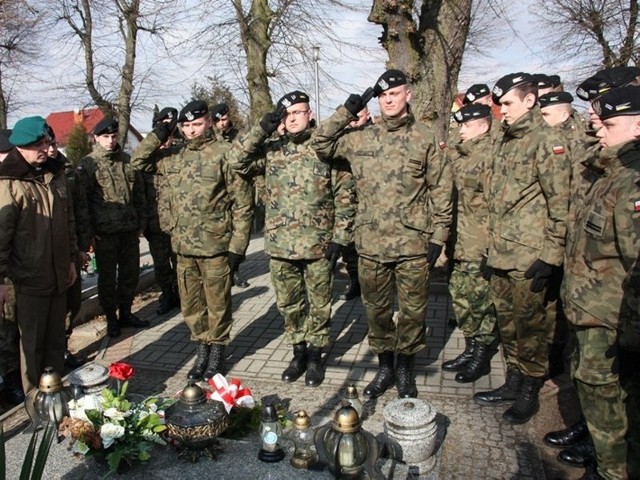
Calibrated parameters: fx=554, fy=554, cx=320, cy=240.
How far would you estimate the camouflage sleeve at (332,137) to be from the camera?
→ 159 inches

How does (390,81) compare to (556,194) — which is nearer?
(556,194)

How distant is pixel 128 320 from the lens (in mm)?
6316

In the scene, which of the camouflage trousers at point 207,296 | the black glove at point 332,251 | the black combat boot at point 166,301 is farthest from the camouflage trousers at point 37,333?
the black combat boot at point 166,301

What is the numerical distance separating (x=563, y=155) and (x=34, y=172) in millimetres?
3651

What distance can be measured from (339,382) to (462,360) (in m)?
1.09

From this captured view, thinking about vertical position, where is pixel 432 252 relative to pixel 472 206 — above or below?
below

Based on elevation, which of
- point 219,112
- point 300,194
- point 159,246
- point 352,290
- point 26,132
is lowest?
point 352,290

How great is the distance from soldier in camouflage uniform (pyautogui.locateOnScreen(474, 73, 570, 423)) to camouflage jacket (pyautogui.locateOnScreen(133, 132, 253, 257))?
198 centimetres

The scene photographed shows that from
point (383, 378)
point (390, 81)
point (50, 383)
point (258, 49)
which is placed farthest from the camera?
point (258, 49)

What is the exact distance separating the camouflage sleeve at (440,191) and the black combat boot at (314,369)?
1411 millimetres

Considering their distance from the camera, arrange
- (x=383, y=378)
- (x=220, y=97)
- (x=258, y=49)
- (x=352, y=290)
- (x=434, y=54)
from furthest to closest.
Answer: (x=220, y=97) → (x=258, y=49) → (x=434, y=54) → (x=352, y=290) → (x=383, y=378)

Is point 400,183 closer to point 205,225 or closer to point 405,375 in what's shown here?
point 405,375

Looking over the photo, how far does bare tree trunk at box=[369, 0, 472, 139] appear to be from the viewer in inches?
306

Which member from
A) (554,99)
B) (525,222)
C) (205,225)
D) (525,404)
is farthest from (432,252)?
(554,99)
